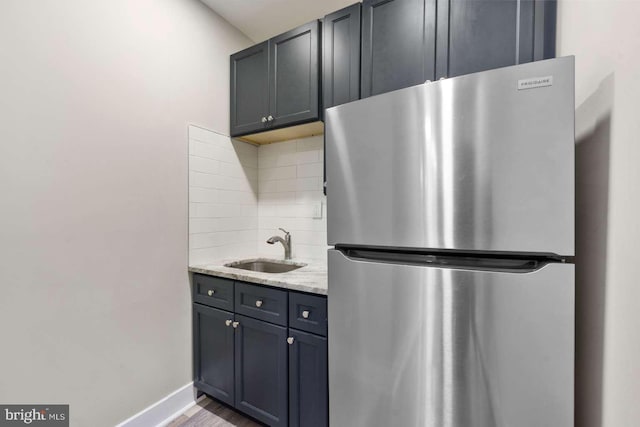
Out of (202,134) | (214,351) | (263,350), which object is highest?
(202,134)

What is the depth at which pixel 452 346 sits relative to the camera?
78 centimetres

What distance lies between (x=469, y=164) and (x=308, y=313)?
975mm

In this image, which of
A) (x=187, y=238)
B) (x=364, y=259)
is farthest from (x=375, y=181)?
(x=187, y=238)

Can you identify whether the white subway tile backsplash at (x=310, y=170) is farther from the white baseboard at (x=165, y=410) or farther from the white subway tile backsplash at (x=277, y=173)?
the white baseboard at (x=165, y=410)

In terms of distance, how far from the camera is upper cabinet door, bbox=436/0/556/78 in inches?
40.7

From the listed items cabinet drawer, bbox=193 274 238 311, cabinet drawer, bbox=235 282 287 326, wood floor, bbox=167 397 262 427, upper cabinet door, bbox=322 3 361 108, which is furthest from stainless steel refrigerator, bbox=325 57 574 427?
wood floor, bbox=167 397 262 427

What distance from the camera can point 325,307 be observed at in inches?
49.8

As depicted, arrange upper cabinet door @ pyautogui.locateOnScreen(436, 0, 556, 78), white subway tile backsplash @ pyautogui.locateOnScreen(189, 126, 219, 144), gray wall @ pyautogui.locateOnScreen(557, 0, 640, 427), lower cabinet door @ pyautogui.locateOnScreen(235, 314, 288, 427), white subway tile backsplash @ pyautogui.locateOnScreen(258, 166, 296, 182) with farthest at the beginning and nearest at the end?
white subway tile backsplash @ pyautogui.locateOnScreen(258, 166, 296, 182) → white subway tile backsplash @ pyautogui.locateOnScreen(189, 126, 219, 144) → lower cabinet door @ pyautogui.locateOnScreen(235, 314, 288, 427) → upper cabinet door @ pyautogui.locateOnScreen(436, 0, 556, 78) → gray wall @ pyautogui.locateOnScreen(557, 0, 640, 427)

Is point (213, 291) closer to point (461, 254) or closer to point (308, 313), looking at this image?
point (308, 313)

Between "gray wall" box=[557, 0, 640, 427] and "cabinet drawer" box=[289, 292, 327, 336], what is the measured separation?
3.02 feet

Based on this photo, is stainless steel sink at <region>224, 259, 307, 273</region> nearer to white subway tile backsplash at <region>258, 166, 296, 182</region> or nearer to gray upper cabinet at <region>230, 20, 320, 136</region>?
white subway tile backsplash at <region>258, 166, 296, 182</region>

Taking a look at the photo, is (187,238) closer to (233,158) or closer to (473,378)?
(233,158)

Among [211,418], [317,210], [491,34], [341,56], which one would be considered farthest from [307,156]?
[211,418]

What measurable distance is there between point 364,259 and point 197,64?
176cm
